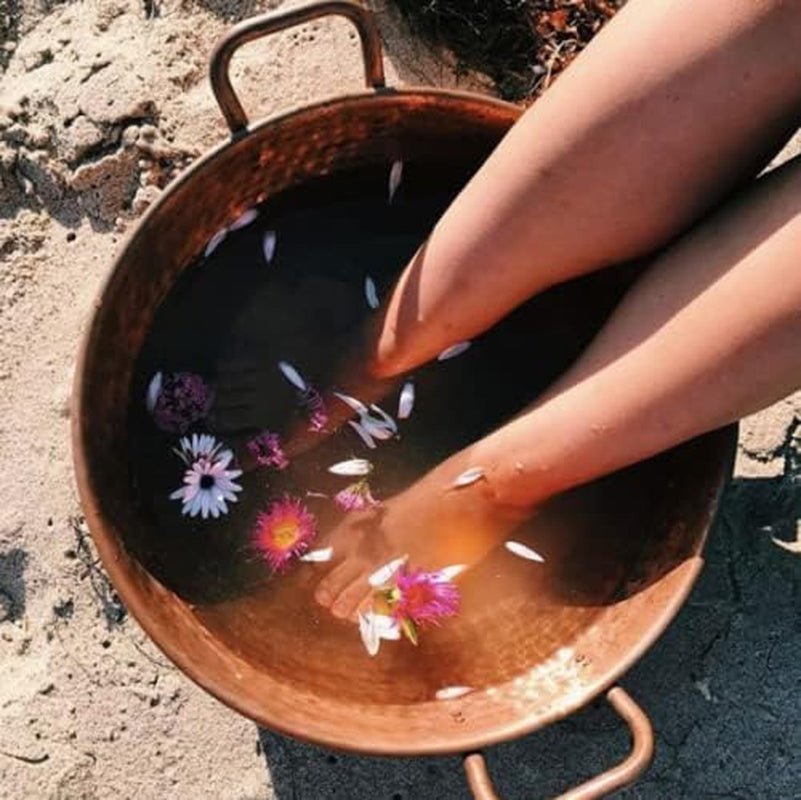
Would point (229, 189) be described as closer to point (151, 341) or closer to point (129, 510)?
point (151, 341)

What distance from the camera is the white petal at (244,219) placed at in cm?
158

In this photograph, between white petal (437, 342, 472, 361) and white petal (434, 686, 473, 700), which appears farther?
white petal (437, 342, 472, 361)

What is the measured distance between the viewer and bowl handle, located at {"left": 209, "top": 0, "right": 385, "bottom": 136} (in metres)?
1.20

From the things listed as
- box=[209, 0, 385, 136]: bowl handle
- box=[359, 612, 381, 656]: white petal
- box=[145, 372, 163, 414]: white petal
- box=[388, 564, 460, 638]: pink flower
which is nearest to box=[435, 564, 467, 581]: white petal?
box=[388, 564, 460, 638]: pink flower

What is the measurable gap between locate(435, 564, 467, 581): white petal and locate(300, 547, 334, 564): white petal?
15 centimetres

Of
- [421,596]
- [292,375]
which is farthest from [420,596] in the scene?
[292,375]

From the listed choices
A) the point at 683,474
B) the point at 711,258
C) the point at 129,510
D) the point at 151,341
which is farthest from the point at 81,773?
the point at 711,258

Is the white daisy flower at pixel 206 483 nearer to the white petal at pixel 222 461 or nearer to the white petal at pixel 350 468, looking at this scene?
the white petal at pixel 222 461

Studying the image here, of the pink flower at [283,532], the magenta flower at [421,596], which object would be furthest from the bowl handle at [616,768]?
the pink flower at [283,532]

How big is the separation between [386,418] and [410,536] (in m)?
0.17

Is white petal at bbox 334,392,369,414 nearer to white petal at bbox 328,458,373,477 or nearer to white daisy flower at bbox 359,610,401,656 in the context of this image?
white petal at bbox 328,458,373,477

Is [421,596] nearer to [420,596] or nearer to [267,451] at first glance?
[420,596]

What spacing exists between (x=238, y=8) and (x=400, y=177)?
14.1 inches

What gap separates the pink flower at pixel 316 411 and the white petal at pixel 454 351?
174mm
